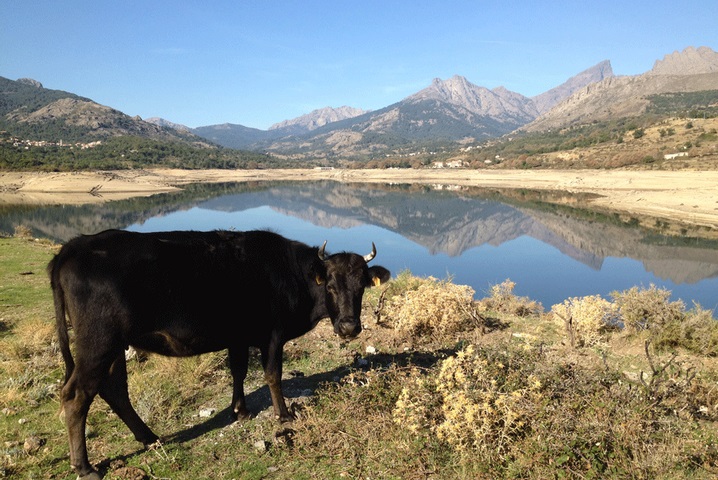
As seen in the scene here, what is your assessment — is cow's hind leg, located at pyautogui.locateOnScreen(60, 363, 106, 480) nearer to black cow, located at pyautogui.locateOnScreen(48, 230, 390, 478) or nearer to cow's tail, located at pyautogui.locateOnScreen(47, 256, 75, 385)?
black cow, located at pyautogui.locateOnScreen(48, 230, 390, 478)

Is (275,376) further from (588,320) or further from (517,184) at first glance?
(517,184)

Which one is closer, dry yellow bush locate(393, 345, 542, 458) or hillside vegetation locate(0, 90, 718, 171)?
dry yellow bush locate(393, 345, 542, 458)

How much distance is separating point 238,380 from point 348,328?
1.50 m

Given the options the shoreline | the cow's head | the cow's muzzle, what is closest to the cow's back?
the cow's head

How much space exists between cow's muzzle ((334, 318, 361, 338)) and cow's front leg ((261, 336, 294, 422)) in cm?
78

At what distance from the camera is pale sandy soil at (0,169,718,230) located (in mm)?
37031

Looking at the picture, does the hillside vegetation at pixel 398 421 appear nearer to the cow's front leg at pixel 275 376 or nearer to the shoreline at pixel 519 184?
the cow's front leg at pixel 275 376

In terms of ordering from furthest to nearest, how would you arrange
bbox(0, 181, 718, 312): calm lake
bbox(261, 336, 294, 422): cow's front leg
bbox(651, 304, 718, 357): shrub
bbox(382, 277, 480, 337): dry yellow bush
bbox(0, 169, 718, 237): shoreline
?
bbox(0, 169, 718, 237): shoreline
bbox(0, 181, 718, 312): calm lake
bbox(382, 277, 480, 337): dry yellow bush
bbox(651, 304, 718, 357): shrub
bbox(261, 336, 294, 422): cow's front leg

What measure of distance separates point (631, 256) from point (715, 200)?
16.3m

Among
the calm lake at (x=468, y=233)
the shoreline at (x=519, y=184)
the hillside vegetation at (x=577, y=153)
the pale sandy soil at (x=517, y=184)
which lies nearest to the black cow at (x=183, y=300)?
the calm lake at (x=468, y=233)

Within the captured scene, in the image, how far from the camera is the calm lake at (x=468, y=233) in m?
20.3

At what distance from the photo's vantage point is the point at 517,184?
70.0m

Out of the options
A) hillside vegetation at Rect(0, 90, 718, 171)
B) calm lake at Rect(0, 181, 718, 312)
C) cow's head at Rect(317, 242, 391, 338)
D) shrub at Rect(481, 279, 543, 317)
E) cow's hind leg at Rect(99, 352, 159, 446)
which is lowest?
calm lake at Rect(0, 181, 718, 312)

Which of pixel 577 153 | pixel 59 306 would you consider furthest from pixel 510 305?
pixel 577 153
